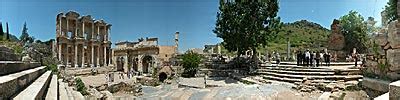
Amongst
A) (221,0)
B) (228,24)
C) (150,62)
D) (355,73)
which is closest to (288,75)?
(355,73)

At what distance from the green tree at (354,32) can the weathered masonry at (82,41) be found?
117 ft

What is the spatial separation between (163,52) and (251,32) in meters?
21.5

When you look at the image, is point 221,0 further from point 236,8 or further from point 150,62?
point 150,62

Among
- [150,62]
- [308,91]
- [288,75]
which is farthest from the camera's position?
[150,62]

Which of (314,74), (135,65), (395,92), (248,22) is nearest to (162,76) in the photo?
(248,22)

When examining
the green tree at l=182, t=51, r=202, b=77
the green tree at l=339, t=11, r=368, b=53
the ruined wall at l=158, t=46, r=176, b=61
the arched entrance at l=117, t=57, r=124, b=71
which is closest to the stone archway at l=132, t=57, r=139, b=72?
the arched entrance at l=117, t=57, r=124, b=71

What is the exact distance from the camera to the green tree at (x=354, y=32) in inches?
1154

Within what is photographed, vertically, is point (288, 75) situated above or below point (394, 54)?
below

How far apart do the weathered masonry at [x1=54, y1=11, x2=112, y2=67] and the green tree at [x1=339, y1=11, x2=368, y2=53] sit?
35.7 meters

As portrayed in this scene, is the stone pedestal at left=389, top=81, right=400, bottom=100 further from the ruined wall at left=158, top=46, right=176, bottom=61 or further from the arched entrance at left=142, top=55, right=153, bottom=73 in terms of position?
the arched entrance at left=142, top=55, right=153, bottom=73

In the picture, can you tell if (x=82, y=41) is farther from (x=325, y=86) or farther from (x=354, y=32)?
(x=325, y=86)

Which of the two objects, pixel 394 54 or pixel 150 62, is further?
pixel 150 62

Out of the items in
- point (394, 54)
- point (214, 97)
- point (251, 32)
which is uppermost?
point (251, 32)

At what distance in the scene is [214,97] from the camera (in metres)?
11.8
